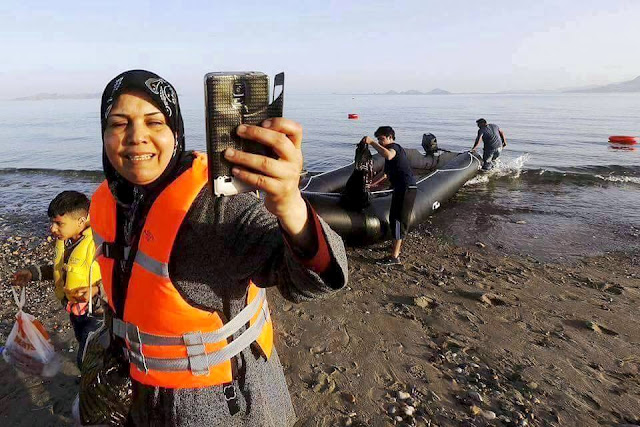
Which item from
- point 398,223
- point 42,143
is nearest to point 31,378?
point 398,223

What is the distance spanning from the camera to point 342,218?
714 centimetres

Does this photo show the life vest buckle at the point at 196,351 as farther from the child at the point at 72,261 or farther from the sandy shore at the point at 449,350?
the sandy shore at the point at 449,350

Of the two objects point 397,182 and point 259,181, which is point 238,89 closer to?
point 259,181

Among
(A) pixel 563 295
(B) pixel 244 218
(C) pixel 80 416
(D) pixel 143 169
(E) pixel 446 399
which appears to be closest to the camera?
(B) pixel 244 218

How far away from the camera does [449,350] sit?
4305 mm

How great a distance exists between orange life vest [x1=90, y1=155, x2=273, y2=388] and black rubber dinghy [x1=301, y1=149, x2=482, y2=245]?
17.7 ft

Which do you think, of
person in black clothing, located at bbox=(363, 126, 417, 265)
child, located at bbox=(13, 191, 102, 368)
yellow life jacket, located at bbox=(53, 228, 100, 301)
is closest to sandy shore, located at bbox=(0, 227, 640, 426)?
person in black clothing, located at bbox=(363, 126, 417, 265)

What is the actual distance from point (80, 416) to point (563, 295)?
601 centimetres

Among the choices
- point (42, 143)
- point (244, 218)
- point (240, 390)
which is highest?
point (244, 218)

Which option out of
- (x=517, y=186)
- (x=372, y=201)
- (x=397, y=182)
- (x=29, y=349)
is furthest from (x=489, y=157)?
(x=29, y=349)

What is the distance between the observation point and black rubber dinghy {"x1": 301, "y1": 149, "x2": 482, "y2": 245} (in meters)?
7.18

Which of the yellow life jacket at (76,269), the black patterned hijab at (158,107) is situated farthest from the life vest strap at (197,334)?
the yellow life jacket at (76,269)

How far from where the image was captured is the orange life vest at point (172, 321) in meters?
1.45

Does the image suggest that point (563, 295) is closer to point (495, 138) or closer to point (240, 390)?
point (240, 390)
